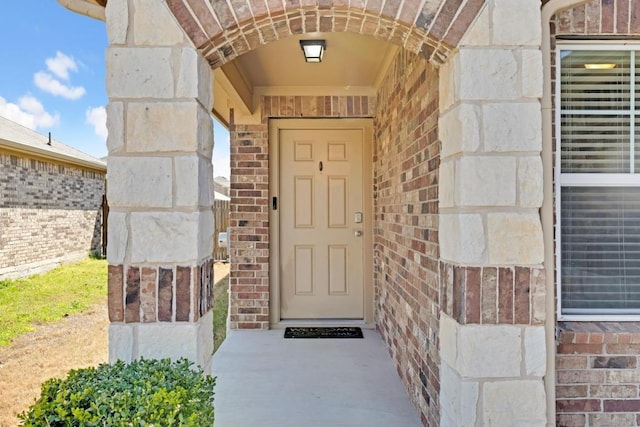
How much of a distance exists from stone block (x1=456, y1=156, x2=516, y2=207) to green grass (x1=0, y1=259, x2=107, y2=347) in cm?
463

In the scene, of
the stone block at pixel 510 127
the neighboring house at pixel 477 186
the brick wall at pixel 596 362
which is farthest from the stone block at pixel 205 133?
the brick wall at pixel 596 362

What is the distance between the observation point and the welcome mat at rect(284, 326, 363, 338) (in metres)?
3.70

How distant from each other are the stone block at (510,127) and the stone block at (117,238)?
1.51 metres

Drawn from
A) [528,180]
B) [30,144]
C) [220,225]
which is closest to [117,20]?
[528,180]

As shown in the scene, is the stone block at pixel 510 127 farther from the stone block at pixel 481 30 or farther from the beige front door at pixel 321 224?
the beige front door at pixel 321 224

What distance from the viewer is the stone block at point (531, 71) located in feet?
4.94

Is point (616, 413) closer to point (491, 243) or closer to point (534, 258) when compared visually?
point (534, 258)

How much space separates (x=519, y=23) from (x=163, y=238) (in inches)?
66.5

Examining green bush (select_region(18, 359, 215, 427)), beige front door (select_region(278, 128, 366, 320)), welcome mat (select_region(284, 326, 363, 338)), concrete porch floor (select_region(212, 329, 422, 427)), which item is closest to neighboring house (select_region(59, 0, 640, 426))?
green bush (select_region(18, 359, 215, 427))

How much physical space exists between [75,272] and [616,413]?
8.59 meters

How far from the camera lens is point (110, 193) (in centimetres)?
154

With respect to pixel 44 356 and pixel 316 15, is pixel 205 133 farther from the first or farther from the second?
pixel 44 356

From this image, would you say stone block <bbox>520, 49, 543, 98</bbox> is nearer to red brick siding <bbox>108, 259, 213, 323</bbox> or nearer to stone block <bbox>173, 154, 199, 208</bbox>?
stone block <bbox>173, 154, 199, 208</bbox>

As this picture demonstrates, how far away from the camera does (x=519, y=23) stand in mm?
1510
